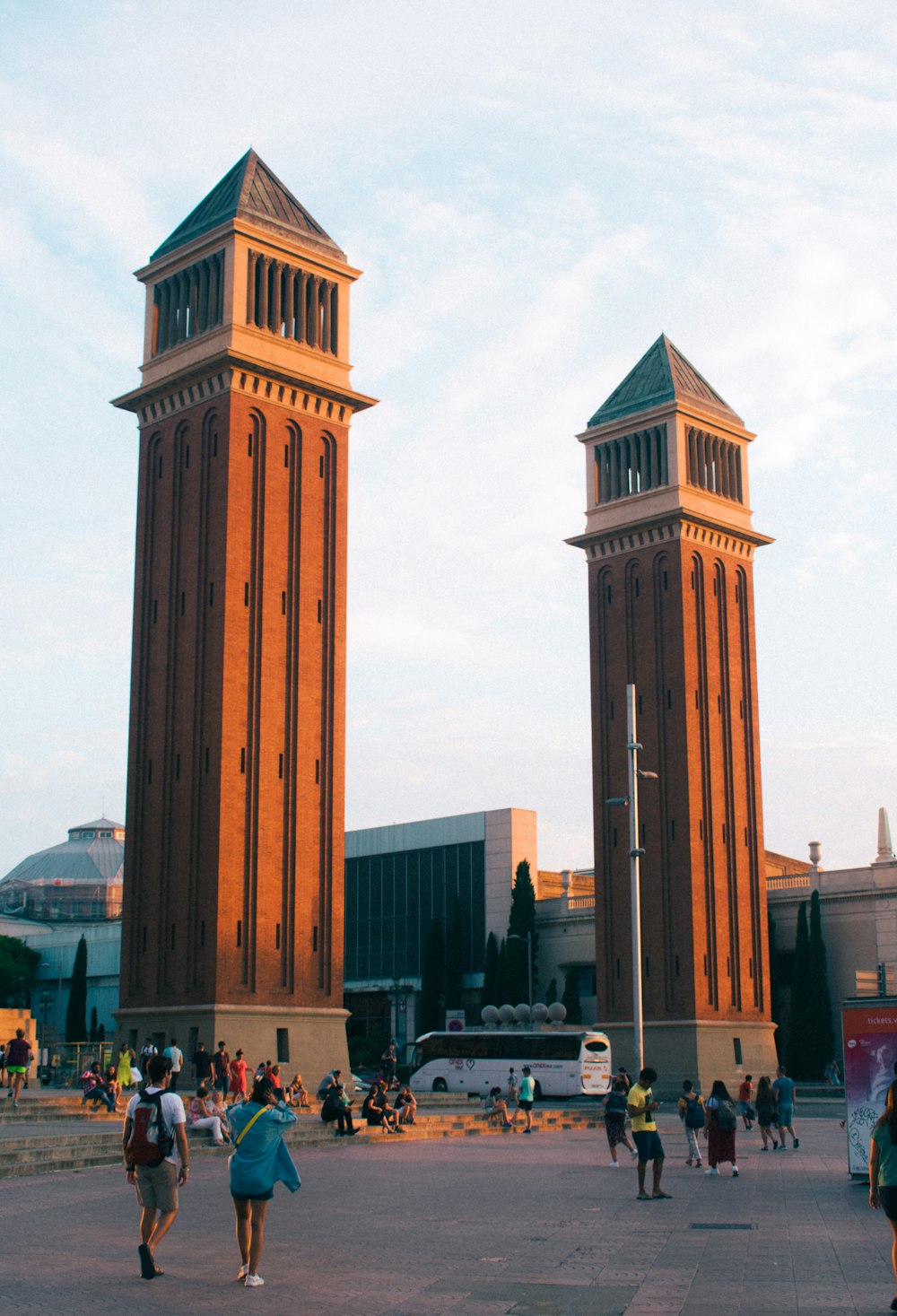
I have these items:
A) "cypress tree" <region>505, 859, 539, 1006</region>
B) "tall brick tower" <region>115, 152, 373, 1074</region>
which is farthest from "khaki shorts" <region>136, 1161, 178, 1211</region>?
"cypress tree" <region>505, 859, 539, 1006</region>

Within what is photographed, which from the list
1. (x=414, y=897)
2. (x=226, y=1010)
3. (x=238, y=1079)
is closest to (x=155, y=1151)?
(x=238, y=1079)

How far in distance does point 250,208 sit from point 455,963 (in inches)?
1791

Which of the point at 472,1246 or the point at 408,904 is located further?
the point at 408,904

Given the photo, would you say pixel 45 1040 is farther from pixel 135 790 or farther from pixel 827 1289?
pixel 827 1289

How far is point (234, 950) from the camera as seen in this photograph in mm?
49906

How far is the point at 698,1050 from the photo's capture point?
6272cm

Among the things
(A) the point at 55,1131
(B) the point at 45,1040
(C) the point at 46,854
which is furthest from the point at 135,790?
(C) the point at 46,854

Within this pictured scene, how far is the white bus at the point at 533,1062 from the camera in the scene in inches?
2356

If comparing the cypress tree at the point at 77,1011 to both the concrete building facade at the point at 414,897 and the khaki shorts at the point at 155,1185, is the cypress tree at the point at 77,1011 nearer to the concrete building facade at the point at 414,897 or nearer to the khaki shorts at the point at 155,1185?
the concrete building facade at the point at 414,897

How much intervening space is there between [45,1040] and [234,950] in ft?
185

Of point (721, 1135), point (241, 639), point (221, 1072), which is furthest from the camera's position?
point (241, 639)

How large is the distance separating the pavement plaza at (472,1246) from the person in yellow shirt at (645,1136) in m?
0.49

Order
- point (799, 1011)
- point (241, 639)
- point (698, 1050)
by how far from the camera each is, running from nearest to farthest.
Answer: point (241, 639) → point (698, 1050) → point (799, 1011)

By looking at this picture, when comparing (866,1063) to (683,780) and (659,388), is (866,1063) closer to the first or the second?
(683,780)
